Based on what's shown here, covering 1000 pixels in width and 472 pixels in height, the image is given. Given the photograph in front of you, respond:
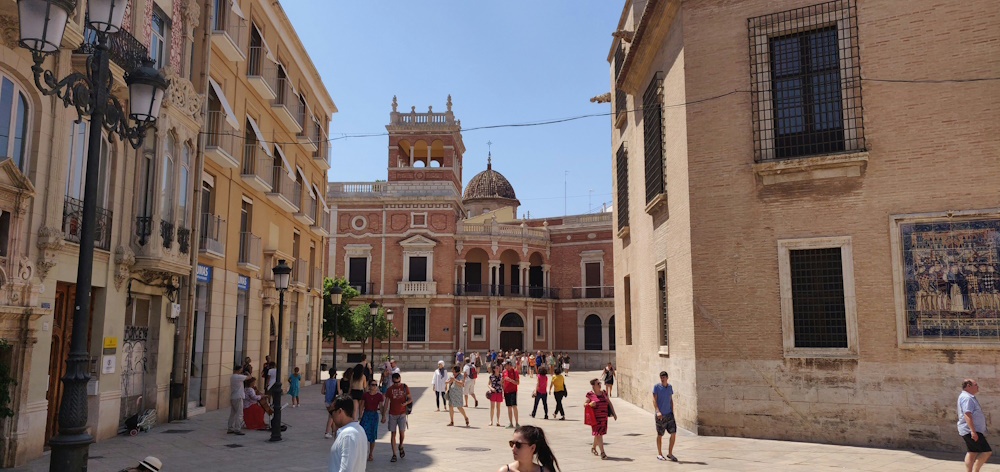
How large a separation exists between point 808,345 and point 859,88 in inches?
198

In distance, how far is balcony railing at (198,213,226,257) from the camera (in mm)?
16938

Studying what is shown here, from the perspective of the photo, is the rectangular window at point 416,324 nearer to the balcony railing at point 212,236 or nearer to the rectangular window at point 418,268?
the rectangular window at point 418,268

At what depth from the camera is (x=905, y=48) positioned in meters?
13.4

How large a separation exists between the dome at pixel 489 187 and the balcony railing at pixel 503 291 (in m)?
11.3

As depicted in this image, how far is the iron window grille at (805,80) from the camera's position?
45.5 feet

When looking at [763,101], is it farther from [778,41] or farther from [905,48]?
[905,48]

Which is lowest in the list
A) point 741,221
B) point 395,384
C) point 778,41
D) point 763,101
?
point 395,384

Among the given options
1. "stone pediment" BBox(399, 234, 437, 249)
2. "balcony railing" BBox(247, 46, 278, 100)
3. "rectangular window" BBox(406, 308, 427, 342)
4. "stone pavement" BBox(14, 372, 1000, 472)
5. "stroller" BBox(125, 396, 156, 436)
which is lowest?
"stone pavement" BBox(14, 372, 1000, 472)

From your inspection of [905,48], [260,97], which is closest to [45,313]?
[260,97]

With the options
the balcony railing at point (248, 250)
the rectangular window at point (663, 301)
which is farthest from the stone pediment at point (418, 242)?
the rectangular window at point (663, 301)

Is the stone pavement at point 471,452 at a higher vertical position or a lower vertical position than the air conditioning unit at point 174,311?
lower

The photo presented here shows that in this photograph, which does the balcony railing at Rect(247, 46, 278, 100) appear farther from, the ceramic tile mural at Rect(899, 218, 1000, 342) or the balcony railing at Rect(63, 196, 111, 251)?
the ceramic tile mural at Rect(899, 218, 1000, 342)

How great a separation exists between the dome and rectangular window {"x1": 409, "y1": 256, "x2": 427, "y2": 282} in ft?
46.6

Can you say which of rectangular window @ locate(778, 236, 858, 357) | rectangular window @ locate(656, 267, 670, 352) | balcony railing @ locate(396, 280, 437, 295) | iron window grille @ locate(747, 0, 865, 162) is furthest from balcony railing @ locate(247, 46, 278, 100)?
balcony railing @ locate(396, 280, 437, 295)
